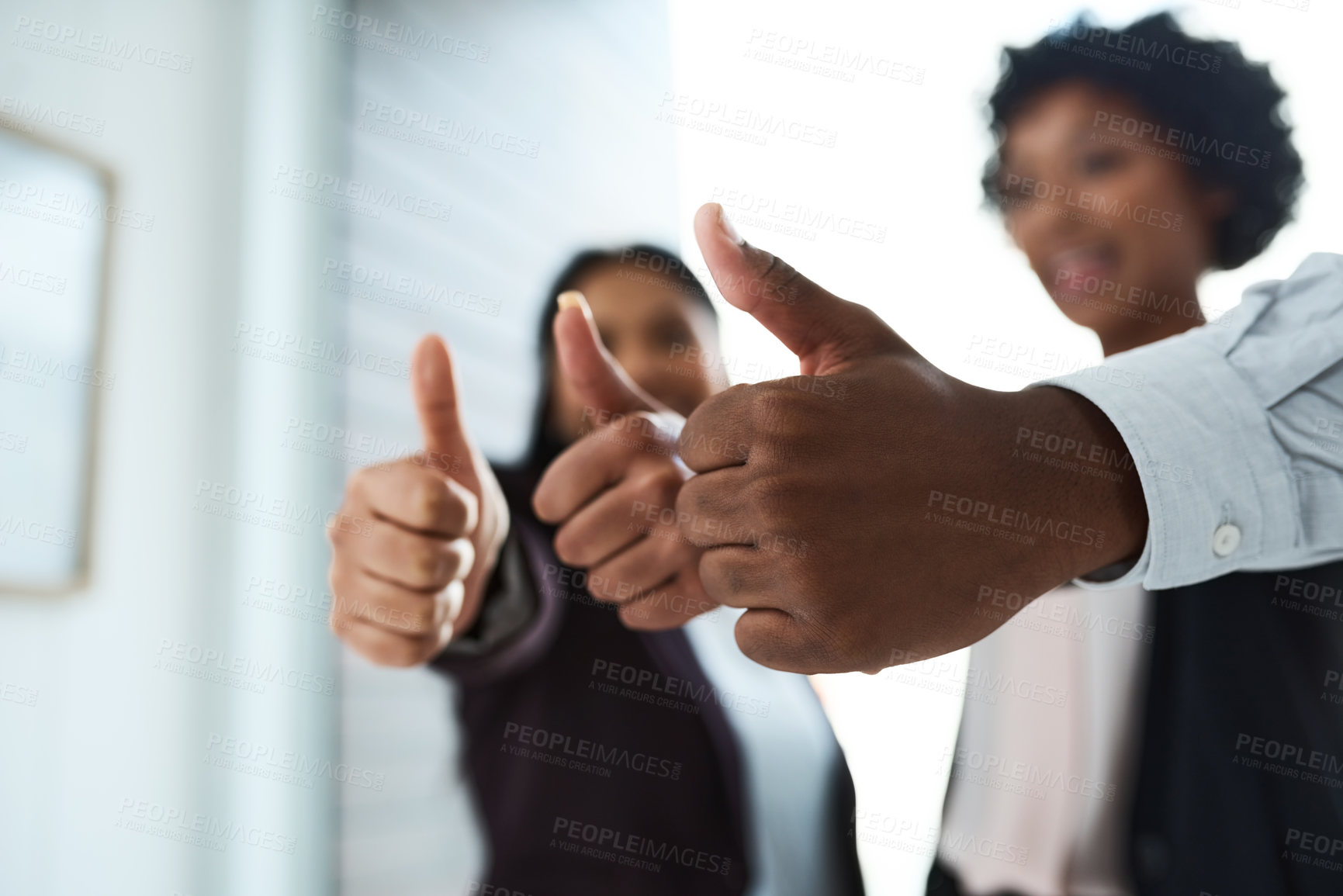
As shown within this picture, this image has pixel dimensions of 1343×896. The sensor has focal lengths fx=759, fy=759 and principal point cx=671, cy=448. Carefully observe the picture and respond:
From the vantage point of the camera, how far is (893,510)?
428 mm

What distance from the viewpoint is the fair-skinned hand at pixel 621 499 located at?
735mm

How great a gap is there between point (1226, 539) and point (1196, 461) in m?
0.06

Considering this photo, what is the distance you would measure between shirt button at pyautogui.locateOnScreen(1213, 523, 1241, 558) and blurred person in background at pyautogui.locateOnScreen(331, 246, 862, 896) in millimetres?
440

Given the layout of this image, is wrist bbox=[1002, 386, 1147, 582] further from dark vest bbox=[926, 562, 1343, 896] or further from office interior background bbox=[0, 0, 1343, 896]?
office interior background bbox=[0, 0, 1343, 896]

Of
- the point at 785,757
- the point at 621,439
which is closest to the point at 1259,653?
the point at 621,439

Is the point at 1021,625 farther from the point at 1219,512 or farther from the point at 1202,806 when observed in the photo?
the point at 1219,512

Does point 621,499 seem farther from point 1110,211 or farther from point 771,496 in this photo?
point 1110,211

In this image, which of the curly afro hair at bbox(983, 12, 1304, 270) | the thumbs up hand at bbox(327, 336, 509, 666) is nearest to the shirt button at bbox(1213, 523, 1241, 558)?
the thumbs up hand at bbox(327, 336, 509, 666)

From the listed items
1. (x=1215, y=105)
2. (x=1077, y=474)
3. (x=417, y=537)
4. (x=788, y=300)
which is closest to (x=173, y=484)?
(x=417, y=537)

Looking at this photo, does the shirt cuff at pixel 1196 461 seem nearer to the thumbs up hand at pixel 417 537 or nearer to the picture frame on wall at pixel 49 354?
the thumbs up hand at pixel 417 537

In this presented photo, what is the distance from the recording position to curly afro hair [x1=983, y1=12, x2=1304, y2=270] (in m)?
1.08

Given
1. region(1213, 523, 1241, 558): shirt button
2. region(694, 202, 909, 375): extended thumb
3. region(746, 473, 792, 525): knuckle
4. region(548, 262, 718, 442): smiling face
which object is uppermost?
region(548, 262, 718, 442): smiling face

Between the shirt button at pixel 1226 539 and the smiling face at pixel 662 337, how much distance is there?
94 centimetres

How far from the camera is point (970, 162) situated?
1278 mm
